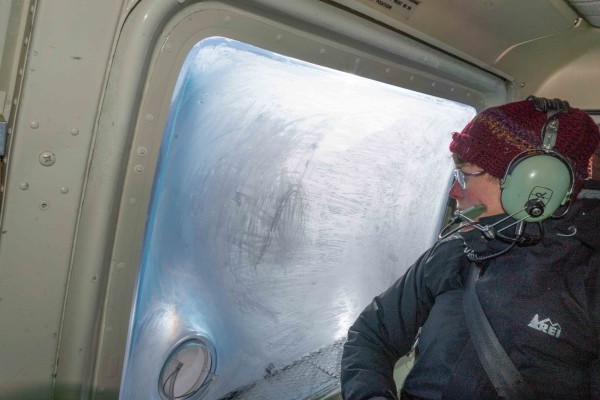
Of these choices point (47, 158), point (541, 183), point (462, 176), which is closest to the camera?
point (47, 158)

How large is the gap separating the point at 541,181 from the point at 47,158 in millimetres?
1430

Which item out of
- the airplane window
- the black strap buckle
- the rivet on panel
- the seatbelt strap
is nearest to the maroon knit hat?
the black strap buckle

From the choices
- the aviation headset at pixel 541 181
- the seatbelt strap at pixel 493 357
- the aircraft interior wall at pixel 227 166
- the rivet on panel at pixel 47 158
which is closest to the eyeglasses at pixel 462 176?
the aviation headset at pixel 541 181

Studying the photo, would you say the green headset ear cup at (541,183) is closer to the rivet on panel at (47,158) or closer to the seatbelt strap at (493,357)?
the seatbelt strap at (493,357)

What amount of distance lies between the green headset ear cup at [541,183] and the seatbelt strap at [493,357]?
354mm

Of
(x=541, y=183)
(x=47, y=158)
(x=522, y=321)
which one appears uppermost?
(x=541, y=183)

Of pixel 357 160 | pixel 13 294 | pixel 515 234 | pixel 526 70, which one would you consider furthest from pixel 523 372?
pixel 526 70

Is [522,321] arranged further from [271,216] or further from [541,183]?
[271,216]

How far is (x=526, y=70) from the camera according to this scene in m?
2.54

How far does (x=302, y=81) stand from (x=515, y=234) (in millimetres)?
992

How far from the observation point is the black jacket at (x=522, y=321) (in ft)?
4.34

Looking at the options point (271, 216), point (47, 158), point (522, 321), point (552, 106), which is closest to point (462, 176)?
point (552, 106)

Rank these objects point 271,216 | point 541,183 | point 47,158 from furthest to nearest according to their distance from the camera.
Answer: point 271,216 → point 541,183 → point 47,158

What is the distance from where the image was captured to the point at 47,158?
3.42ft
